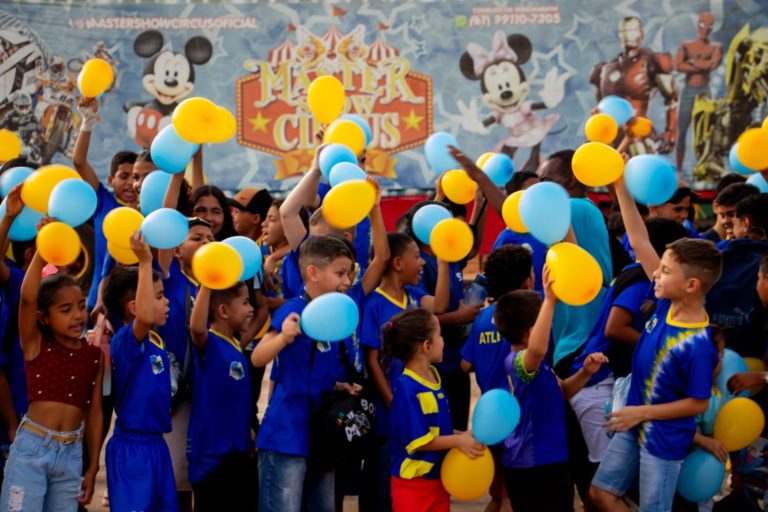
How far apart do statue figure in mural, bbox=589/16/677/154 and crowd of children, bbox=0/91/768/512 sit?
5.61 metres

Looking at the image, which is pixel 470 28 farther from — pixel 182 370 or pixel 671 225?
pixel 182 370

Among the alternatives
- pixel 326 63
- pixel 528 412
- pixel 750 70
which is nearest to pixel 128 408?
pixel 528 412

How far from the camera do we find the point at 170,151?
3.89m

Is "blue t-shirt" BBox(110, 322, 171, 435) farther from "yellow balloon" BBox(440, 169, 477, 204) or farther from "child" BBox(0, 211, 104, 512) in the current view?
"yellow balloon" BBox(440, 169, 477, 204)

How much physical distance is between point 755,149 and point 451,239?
67.1 inches

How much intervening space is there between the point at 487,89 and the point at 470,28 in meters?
0.63

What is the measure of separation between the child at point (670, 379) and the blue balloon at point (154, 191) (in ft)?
6.86

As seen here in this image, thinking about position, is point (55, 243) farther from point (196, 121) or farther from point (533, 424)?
point (533, 424)

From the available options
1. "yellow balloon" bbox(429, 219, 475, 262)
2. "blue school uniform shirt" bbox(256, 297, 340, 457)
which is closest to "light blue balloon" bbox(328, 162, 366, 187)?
"yellow balloon" bbox(429, 219, 475, 262)

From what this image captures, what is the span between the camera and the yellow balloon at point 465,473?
345cm

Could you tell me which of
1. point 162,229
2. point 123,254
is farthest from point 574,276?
point 123,254

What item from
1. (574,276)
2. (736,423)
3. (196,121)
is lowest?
(736,423)

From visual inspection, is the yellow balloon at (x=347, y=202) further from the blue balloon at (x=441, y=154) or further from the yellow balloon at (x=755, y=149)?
the yellow balloon at (x=755, y=149)

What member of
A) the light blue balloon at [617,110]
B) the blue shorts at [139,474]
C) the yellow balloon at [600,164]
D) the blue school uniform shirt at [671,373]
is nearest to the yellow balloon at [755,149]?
the light blue balloon at [617,110]
